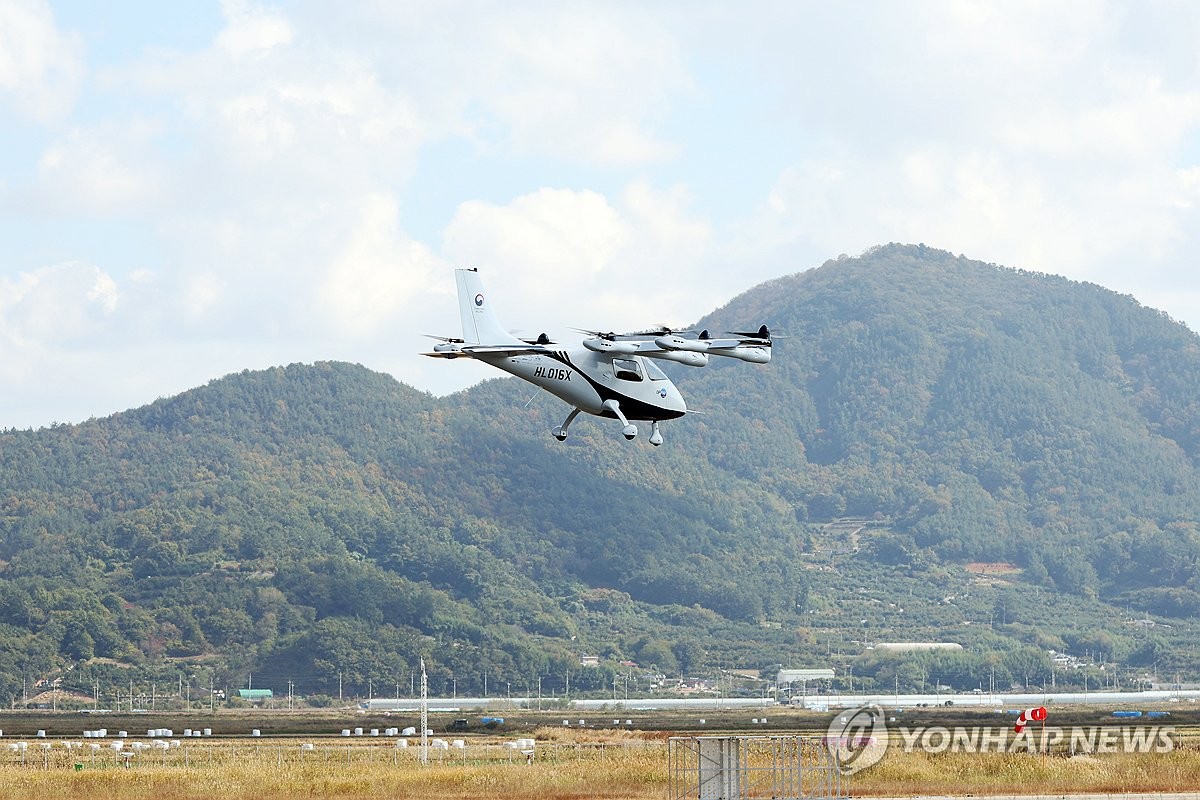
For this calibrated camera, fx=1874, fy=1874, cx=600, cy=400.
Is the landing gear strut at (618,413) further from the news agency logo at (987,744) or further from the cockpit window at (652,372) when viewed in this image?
the news agency logo at (987,744)

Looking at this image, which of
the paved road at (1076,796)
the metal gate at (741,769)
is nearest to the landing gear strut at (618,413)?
the metal gate at (741,769)

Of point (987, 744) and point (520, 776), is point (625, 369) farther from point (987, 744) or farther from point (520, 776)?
point (987, 744)

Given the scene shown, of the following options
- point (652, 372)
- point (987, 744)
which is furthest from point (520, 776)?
point (987, 744)

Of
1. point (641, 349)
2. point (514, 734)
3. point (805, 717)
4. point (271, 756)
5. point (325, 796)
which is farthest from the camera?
point (805, 717)

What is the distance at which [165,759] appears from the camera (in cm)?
8606

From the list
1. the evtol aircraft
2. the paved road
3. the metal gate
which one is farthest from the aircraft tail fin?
the paved road

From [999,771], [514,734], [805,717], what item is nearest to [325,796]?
[999,771]

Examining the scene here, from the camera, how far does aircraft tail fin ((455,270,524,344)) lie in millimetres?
55375

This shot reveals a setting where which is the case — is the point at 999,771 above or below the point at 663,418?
below

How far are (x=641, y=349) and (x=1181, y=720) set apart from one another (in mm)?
100877

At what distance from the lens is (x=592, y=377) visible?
54469mm

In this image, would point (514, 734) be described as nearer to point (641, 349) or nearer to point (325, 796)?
point (325, 796)

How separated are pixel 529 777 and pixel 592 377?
18.3 meters

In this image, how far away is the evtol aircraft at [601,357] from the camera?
5356cm
